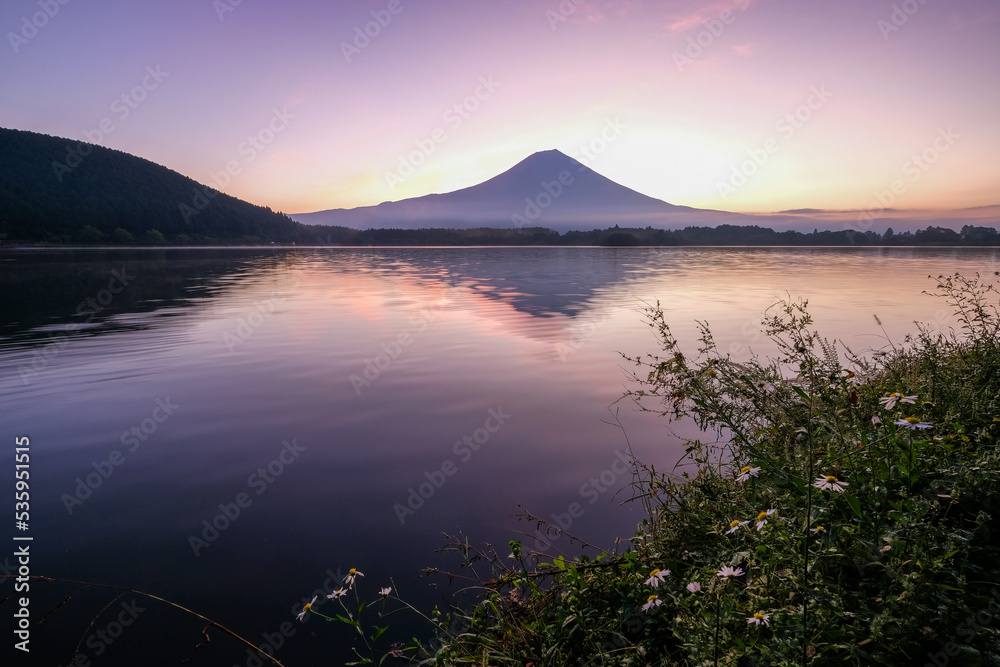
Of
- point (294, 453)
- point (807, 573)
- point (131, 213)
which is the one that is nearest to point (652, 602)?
point (807, 573)

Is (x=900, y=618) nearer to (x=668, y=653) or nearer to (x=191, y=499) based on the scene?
(x=668, y=653)

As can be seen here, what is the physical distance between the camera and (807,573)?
2.38m

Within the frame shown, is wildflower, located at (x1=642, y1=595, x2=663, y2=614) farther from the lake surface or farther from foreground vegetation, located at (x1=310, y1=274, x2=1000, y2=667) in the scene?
the lake surface

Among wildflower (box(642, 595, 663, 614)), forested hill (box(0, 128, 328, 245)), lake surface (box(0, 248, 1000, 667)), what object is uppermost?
forested hill (box(0, 128, 328, 245))

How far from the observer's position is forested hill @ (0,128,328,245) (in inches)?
3954

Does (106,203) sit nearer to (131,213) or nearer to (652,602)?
(131,213)

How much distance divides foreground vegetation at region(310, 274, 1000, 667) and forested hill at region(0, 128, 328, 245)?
120443mm

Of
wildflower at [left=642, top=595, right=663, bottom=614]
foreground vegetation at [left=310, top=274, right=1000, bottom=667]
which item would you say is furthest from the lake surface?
wildflower at [left=642, top=595, right=663, bottom=614]

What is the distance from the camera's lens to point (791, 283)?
2659 centimetres

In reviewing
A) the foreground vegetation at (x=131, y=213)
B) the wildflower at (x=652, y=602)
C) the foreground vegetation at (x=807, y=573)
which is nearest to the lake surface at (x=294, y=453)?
the foreground vegetation at (x=807, y=573)

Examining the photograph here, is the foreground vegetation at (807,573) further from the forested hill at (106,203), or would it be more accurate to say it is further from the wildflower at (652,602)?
the forested hill at (106,203)

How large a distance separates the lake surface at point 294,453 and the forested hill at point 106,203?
365ft

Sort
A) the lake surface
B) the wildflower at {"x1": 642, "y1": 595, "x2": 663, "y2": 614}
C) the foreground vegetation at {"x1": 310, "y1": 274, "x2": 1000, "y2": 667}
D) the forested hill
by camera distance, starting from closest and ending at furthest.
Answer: the foreground vegetation at {"x1": 310, "y1": 274, "x2": 1000, "y2": 667} → the wildflower at {"x1": 642, "y1": 595, "x2": 663, "y2": 614} → the lake surface → the forested hill

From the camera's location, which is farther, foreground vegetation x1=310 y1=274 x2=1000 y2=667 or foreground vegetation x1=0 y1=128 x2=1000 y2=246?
foreground vegetation x1=0 y1=128 x2=1000 y2=246
